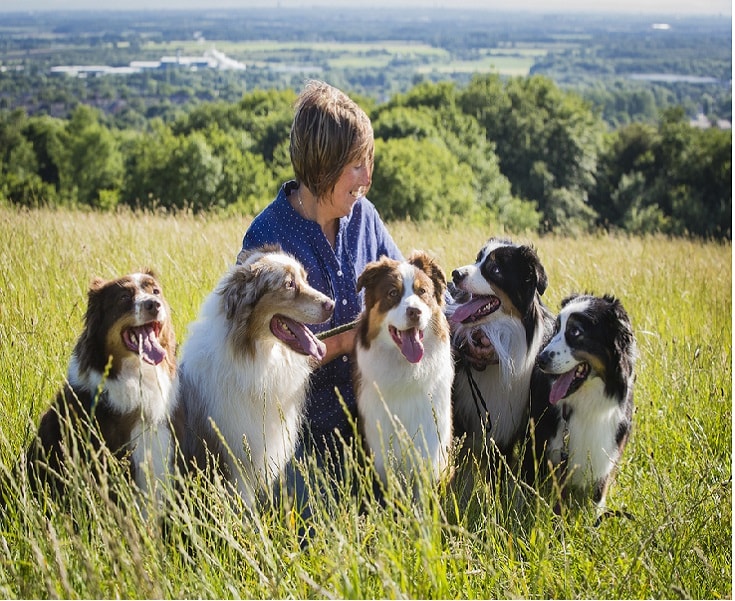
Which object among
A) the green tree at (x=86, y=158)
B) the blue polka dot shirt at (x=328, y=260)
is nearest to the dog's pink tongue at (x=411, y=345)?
the blue polka dot shirt at (x=328, y=260)

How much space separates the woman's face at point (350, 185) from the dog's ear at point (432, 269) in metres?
0.68

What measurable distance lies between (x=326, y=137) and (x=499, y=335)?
147cm

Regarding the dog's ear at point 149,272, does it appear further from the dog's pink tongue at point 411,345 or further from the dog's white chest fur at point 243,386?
the dog's pink tongue at point 411,345

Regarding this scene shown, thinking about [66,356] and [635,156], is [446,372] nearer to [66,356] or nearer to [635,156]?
[66,356]

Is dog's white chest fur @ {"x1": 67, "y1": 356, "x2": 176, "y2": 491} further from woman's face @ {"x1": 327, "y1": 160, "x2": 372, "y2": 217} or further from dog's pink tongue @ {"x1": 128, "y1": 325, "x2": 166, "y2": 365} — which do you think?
woman's face @ {"x1": 327, "y1": 160, "x2": 372, "y2": 217}

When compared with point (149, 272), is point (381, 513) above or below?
below

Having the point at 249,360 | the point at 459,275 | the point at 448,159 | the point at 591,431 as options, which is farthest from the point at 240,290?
the point at 448,159

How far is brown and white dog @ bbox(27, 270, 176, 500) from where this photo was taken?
3.44m

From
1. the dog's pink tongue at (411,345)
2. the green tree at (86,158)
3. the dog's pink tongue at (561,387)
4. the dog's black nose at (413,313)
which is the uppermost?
the dog's black nose at (413,313)

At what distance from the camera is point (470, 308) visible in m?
4.29

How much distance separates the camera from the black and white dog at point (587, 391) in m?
3.84

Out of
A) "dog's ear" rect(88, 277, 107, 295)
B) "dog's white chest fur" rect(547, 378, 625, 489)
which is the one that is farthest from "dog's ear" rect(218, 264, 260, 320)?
"dog's white chest fur" rect(547, 378, 625, 489)

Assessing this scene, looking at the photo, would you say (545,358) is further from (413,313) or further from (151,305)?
(151,305)

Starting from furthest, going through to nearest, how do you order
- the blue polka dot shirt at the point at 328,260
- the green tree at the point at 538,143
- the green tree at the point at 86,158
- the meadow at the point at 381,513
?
the green tree at the point at 538,143
the green tree at the point at 86,158
the blue polka dot shirt at the point at 328,260
the meadow at the point at 381,513
